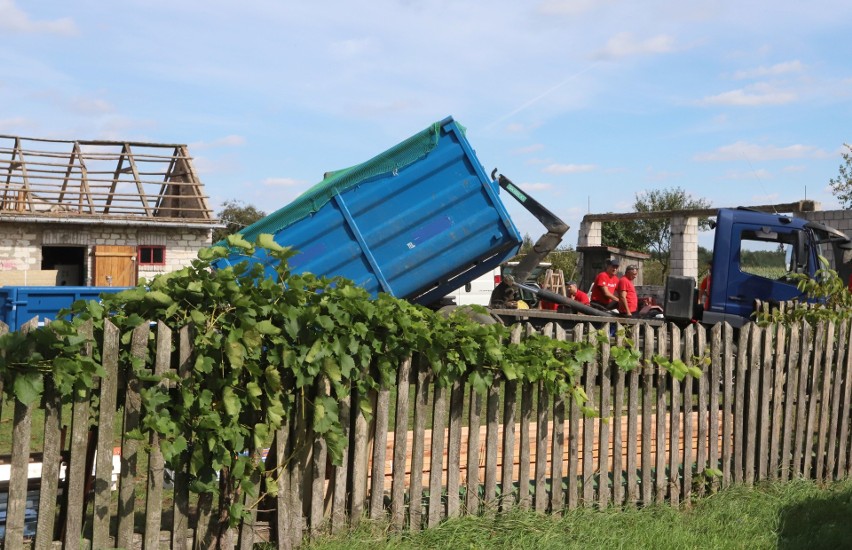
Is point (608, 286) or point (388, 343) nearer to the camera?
point (388, 343)

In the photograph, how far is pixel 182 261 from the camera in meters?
28.2

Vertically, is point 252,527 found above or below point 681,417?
below

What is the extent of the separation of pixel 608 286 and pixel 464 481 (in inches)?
362

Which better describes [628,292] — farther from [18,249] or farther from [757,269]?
[18,249]

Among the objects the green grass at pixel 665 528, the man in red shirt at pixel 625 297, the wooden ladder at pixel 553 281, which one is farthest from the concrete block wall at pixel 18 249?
the green grass at pixel 665 528

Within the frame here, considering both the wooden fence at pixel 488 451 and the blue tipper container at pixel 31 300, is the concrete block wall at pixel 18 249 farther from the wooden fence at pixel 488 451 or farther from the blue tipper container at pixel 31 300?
the wooden fence at pixel 488 451

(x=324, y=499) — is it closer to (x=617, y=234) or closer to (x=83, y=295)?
(x=83, y=295)

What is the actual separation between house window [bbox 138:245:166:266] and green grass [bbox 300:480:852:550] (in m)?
24.3

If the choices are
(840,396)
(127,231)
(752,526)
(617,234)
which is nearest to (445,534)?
(752,526)

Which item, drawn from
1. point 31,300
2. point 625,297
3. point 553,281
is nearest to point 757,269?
point 625,297

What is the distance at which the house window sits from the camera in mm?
27455

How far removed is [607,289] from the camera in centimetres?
1395

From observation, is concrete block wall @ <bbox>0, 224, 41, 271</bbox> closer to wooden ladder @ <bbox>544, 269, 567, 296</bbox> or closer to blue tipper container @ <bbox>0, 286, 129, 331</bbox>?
blue tipper container @ <bbox>0, 286, 129, 331</bbox>

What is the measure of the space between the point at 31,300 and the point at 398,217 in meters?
8.86
